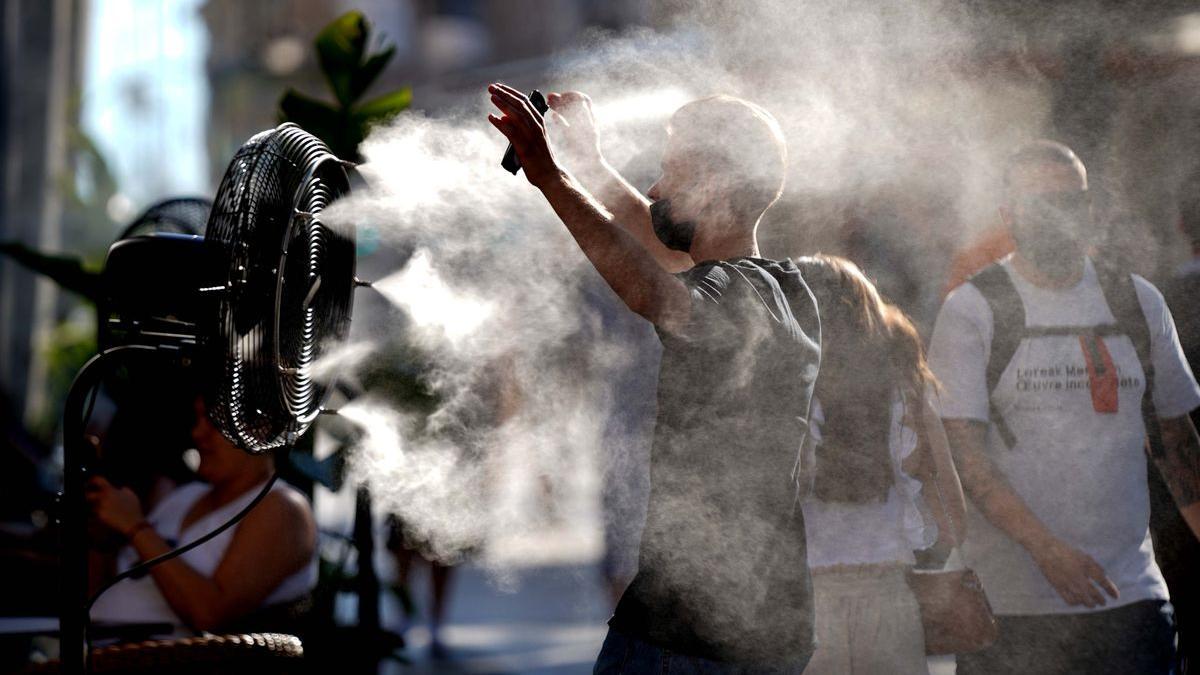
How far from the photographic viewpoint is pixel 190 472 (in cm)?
430

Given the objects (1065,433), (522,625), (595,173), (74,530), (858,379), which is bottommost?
(522,625)

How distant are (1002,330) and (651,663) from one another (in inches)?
53.7

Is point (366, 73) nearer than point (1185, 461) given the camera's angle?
No

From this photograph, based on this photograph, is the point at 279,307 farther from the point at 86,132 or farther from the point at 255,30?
the point at 255,30

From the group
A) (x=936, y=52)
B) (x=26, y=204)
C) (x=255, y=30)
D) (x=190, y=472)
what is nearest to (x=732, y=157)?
(x=936, y=52)

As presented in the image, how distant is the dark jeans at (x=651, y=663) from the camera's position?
6.88 ft

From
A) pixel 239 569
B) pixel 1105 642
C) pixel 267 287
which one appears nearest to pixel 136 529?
pixel 239 569

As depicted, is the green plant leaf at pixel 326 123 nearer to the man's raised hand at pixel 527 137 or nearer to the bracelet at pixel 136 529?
the bracelet at pixel 136 529

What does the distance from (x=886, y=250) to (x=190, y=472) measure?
2.58 meters

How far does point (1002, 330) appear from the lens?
9.61 ft

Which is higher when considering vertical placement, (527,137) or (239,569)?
(527,137)

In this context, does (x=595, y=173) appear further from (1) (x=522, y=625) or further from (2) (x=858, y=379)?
(1) (x=522, y=625)

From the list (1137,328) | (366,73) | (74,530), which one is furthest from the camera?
(366,73)

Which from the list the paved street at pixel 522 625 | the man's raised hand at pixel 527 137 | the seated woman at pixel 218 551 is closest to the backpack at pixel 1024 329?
the man's raised hand at pixel 527 137
